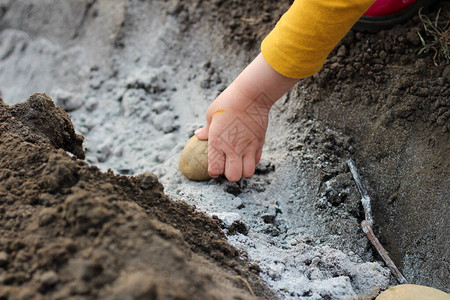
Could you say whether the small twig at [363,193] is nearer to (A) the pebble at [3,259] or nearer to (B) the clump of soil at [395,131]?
(B) the clump of soil at [395,131]

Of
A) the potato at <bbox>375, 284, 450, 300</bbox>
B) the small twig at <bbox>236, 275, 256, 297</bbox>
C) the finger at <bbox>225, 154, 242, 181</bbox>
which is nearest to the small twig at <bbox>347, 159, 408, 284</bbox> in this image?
the potato at <bbox>375, 284, 450, 300</bbox>

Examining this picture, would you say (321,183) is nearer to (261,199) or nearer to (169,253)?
(261,199)

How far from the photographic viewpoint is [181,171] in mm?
2076

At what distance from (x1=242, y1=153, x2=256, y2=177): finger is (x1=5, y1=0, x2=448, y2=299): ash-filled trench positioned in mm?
82

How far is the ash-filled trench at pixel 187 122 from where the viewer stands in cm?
162

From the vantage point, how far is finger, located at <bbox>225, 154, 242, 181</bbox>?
6.27ft

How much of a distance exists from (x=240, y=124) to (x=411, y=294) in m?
0.95

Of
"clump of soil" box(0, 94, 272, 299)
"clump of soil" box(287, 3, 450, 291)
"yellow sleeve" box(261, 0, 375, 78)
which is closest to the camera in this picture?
"clump of soil" box(0, 94, 272, 299)

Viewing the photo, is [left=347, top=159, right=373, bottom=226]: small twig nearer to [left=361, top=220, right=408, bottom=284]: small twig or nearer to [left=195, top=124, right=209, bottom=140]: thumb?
[left=361, top=220, right=408, bottom=284]: small twig

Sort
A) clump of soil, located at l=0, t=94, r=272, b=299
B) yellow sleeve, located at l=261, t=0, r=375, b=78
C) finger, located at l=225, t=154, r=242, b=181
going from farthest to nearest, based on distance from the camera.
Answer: finger, located at l=225, t=154, r=242, b=181, yellow sleeve, located at l=261, t=0, r=375, b=78, clump of soil, located at l=0, t=94, r=272, b=299

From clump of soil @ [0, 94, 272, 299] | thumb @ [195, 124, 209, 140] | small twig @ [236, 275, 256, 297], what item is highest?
clump of soil @ [0, 94, 272, 299]

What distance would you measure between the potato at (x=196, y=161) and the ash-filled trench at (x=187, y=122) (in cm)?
4

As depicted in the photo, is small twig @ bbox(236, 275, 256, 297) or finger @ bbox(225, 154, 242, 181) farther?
finger @ bbox(225, 154, 242, 181)

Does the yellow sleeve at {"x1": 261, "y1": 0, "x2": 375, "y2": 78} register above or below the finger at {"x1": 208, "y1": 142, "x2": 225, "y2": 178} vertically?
above
